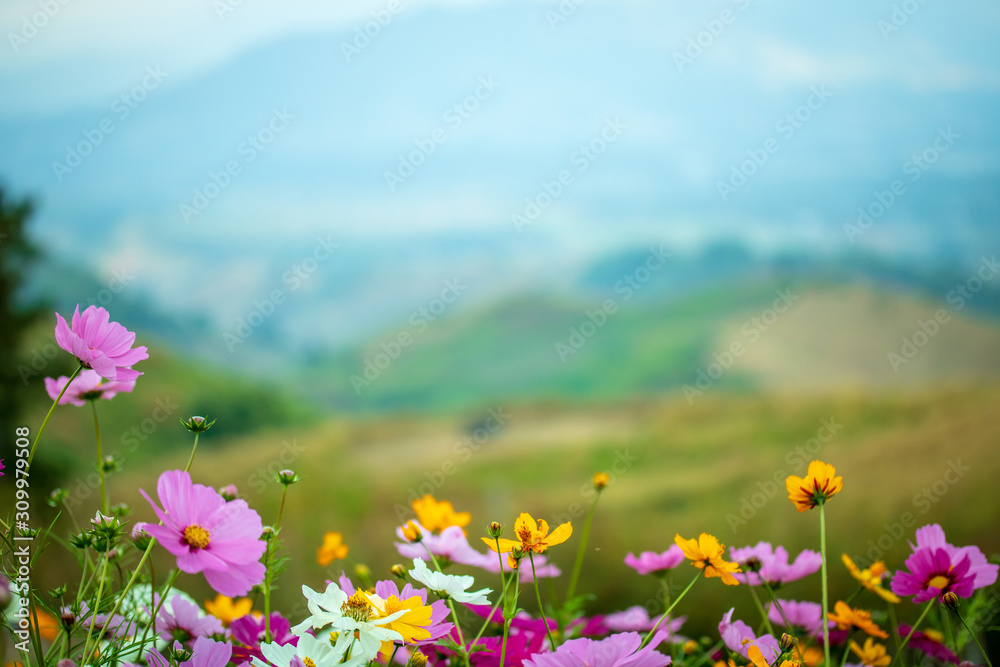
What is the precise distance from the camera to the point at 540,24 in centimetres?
445

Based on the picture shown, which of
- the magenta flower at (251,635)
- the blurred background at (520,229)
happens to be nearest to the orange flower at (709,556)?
the magenta flower at (251,635)

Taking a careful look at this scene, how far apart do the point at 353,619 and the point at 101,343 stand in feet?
0.65

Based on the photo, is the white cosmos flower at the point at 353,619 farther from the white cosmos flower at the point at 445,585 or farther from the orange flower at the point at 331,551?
the orange flower at the point at 331,551

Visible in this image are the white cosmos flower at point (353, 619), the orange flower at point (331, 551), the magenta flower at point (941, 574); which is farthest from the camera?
the orange flower at point (331, 551)

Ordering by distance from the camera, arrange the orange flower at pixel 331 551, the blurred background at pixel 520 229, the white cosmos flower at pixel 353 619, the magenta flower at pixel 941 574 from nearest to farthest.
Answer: the white cosmos flower at pixel 353 619, the magenta flower at pixel 941 574, the orange flower at pixel 331 551, the blurred background at pixel 520 229

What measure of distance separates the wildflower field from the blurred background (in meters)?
0.04

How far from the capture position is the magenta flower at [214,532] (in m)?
0.34

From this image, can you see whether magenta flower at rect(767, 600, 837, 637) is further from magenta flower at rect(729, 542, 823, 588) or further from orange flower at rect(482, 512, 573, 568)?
orange flower at rect(482, 512, 573, 568)

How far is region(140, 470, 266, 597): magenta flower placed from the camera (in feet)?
1.12

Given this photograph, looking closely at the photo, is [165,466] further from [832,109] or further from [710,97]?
[832,109]

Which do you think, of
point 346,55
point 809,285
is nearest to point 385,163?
point 346,55

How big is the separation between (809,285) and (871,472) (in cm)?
178

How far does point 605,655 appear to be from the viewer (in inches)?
13.4

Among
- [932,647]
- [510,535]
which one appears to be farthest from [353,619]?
[510,535]
